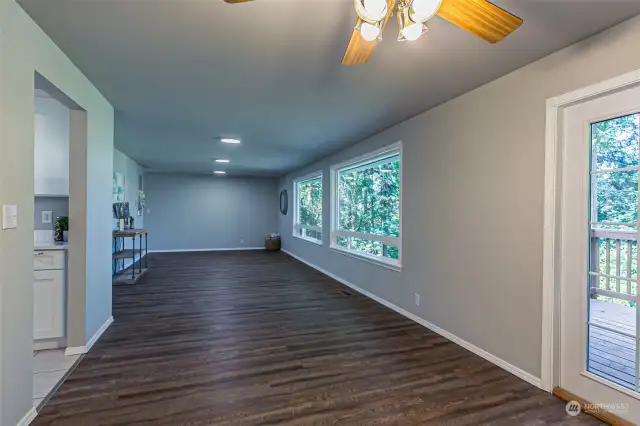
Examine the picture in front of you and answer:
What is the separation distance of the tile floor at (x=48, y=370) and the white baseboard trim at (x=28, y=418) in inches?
3.2

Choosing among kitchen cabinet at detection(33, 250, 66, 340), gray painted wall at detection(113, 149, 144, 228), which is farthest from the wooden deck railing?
gray painted wall at detection(113, 149, 144, 228)

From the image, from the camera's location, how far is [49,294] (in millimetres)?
2695

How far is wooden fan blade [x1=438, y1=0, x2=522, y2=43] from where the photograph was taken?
4.35ft

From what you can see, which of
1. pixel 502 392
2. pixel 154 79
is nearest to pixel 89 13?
pixel 154 79

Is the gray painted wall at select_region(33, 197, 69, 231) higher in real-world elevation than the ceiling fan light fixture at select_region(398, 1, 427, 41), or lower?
lower

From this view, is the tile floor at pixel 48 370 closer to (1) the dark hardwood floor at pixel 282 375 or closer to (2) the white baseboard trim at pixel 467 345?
(1) the dark hardwood floor at pixel 282 375

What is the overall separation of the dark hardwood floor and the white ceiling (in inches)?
88.7

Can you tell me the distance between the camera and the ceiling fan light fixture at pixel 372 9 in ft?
4.04

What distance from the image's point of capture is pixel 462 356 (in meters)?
2.71

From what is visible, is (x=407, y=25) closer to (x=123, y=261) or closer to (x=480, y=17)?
(x=480, y=17)

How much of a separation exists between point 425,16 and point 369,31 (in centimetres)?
23

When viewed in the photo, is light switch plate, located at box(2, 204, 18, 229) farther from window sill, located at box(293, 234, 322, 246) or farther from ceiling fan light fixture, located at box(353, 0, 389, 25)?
window sill, located at box(293, 234, 322, 246)

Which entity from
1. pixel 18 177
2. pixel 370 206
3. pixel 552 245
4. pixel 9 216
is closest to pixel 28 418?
pixel 9 216

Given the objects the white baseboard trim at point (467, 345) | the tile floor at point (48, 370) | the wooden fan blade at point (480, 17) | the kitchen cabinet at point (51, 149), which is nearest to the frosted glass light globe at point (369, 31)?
the wooden fan blade at point (480, 17)
